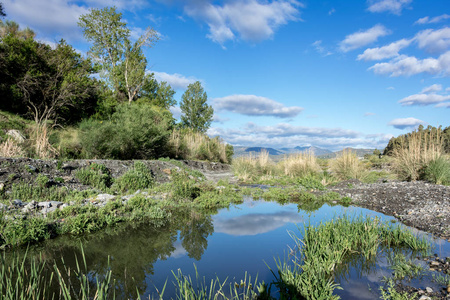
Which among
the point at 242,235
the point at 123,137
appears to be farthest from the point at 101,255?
the point at 123,137

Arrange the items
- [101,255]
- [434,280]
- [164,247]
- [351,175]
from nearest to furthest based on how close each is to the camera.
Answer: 1. [434,280]
2. [101,255]
3. [164,247]
4. [351,175]

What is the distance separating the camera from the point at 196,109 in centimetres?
3173

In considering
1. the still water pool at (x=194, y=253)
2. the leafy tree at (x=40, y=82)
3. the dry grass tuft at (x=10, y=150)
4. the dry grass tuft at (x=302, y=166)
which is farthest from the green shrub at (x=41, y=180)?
the dry grass tuft at (x=302, y=166)

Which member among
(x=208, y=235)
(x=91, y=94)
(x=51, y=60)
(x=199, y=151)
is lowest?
(x=208, y=235)

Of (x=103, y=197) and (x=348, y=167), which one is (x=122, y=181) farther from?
(x=348, y=167)

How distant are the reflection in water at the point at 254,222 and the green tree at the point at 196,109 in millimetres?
26007

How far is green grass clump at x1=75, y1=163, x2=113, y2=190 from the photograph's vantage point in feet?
23.9

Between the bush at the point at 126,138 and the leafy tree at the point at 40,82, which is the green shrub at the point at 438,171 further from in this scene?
the leafy tree at the point at 40,82

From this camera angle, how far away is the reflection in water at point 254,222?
16.6 feet

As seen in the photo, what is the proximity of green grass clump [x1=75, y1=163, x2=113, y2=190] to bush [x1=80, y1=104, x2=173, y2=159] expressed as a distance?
9.58ft

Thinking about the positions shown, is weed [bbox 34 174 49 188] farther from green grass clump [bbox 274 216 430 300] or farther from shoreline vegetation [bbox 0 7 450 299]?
green grass clump [bbox 274 216 430 300]

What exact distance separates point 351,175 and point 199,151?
9333 mm

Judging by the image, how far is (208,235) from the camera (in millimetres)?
4715

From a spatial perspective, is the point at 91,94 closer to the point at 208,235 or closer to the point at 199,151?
the point at 199,151
